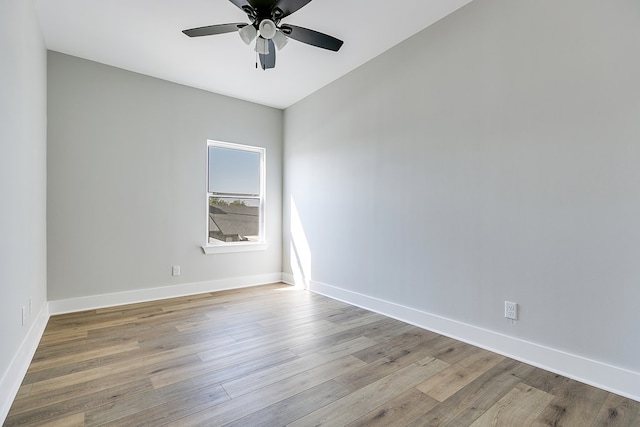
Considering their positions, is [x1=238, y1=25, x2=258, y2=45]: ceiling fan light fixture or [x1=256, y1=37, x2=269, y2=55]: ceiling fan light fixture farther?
[x1=256, y1=37, x2=269, y2=55]: ceiling fan light fixture

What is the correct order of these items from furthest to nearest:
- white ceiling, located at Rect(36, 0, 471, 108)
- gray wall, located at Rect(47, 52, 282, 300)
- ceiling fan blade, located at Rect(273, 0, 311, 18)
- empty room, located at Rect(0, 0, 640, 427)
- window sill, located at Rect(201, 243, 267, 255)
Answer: window sill, located at Rect(201, 243, 267, 255) < gray wall, located at Rect(47, 52, 282, 300) < white ceiling, located at Rect(36, 0, 471, 108) < ceiling fan blade, located at Rect(273, 0, 311, 18) < empty room, located at Rect(0, 0, 640, 427)

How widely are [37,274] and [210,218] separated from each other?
194cm

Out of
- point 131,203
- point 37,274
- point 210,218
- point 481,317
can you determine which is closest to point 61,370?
point 37,274

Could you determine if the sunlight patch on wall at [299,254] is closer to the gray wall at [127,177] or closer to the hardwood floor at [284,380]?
the gray wall at [127,177]

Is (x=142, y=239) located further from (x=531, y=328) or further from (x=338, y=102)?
(x=531, y=328)

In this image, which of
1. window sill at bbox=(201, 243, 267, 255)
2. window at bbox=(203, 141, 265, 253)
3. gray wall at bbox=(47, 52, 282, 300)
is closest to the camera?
gray wall at bbox=(47, 52, 282, 300)

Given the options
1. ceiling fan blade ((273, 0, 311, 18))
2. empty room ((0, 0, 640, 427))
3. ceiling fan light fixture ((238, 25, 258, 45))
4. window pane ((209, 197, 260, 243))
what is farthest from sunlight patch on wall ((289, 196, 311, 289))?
ceiling fan blade ((273, 0, 311, 18))

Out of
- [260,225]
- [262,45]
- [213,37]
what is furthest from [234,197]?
[262,45]

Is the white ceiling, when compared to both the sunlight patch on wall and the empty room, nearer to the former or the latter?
the empty room

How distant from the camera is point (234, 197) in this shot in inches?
179

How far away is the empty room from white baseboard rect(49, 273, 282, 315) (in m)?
0.02

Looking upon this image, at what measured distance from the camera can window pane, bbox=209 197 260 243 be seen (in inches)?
172

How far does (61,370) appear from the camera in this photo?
82.3 inches

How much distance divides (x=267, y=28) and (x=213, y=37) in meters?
1.06
